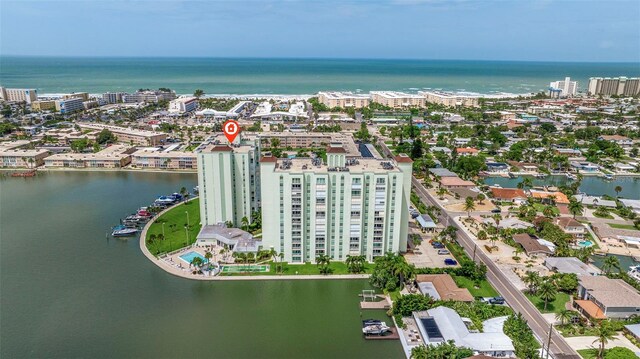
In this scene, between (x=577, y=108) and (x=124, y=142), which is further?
(x=577, y=108)

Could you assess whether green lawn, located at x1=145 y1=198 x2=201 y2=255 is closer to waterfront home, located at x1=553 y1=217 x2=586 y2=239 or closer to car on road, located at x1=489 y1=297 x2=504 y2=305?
car on road, located at x1=489 y1=297 x2=504 y2=305

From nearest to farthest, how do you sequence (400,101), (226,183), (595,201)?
(226,183)
(595,201)
(400,101)

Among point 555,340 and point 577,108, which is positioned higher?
point 577,108

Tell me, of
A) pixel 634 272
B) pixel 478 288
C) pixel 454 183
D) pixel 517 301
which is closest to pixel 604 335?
pixel 517 301

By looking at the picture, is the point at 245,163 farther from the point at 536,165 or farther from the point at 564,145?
the point at 564,145

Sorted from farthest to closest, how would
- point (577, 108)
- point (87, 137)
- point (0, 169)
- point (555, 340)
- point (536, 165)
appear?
point (577, 108) < point (87, 137) < point (536, 165) < point (0, 169) < point (555, 340)

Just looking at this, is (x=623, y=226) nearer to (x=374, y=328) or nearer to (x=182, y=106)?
(x=374, y=328)

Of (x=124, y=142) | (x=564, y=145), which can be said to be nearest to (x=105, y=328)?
(x=124, y=142)

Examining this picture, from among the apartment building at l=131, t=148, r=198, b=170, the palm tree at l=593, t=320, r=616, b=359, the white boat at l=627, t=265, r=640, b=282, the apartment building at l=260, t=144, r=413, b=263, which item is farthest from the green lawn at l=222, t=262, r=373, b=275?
the apartment building at l=131, t=148, r=198, b=170
